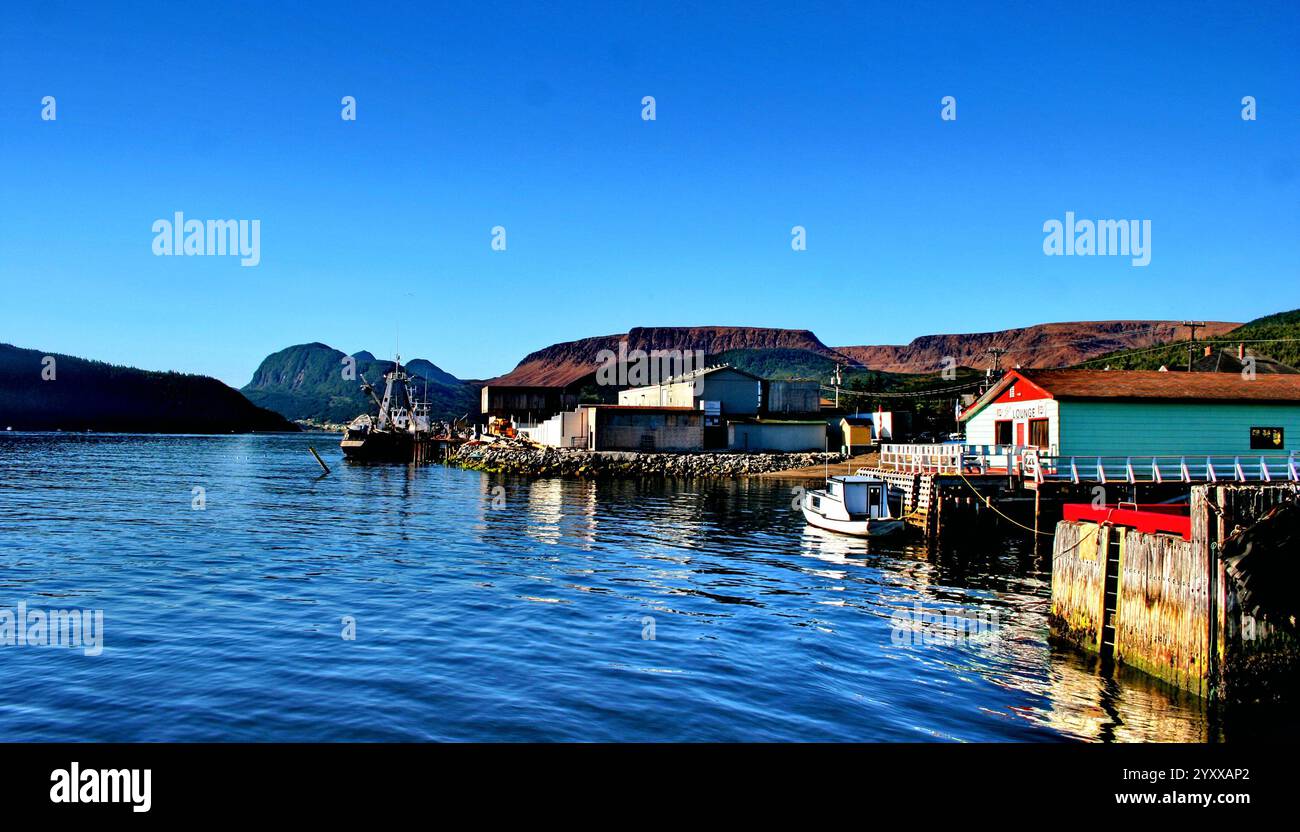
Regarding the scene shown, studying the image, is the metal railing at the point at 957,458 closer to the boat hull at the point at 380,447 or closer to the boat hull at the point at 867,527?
the boat hull at the point at 867,527

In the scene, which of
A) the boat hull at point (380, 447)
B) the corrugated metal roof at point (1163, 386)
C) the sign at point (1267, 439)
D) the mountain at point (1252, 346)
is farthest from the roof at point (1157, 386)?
the mountain at point (1252, 346)

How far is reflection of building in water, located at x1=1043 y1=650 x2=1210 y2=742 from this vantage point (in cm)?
1299

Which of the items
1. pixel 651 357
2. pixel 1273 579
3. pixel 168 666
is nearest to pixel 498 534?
pixel 168 666

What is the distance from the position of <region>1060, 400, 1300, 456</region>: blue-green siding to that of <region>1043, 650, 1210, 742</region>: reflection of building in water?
87.4ft

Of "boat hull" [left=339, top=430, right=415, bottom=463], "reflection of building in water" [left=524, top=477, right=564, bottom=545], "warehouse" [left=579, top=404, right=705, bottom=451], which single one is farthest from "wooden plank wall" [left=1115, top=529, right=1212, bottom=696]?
"boat hull" [left=339, top=430, right=415, bottom=463]

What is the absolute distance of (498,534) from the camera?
1442 inches

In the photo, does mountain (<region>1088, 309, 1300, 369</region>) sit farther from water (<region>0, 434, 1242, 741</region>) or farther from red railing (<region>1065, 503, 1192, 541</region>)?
red railing (<region>1065, 503, 1192, 541</region>)

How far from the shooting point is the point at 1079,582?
1761 centimetres

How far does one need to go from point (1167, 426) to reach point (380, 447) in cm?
8777

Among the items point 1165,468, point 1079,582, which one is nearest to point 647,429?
point 1165,468

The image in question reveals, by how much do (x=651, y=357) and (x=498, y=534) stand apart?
83.2 metres

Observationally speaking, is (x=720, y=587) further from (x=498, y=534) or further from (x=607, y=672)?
(x=498, y=534)

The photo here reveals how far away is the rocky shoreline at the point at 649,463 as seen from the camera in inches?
3036

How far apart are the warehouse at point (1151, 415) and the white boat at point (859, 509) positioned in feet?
22.0
